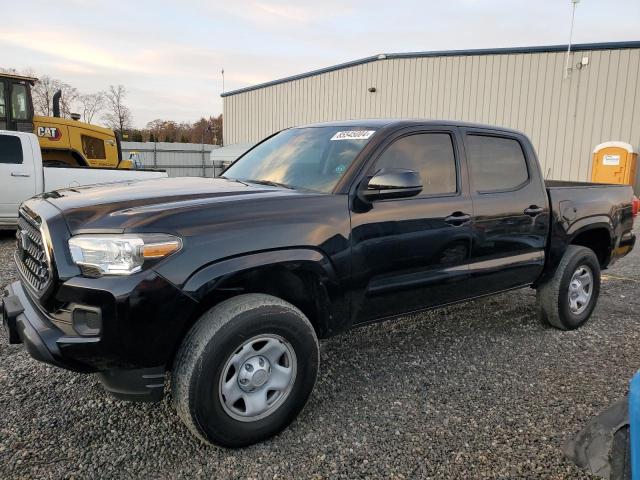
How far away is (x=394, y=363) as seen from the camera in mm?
3688

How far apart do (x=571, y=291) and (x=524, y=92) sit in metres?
14.3

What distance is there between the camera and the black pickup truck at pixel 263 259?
225 cm

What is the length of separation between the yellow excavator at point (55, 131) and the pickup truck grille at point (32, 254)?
939 cm

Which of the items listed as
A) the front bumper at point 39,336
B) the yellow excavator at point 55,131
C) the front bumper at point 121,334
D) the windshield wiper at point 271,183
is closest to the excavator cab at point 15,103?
the yellow excavator at point 55,131

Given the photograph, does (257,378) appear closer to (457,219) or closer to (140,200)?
(140,200)

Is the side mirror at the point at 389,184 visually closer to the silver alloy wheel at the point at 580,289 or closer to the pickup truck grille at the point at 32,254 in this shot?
the pickup truck grille at the point at 32,254

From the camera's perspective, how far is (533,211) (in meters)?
3.95

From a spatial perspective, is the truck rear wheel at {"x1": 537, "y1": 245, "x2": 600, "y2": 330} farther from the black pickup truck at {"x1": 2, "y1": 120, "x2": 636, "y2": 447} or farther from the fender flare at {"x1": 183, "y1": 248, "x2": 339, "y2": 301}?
the fender flare at {"x1": 183, "y1": 248, "x2": 339, "y2": 301}

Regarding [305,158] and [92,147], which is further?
[92,147]

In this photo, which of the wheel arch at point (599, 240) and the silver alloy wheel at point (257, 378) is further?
the wheel arch at point (599, 240)

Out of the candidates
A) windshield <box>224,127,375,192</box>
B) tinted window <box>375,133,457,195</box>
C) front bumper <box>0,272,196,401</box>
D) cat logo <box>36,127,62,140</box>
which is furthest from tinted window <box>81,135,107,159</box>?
front bumper <box>0,272,196,401</box>

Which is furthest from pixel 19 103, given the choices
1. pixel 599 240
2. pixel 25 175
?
pixel 599 240

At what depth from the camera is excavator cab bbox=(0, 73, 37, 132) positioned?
426 inches

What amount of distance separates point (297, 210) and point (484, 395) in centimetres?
176
